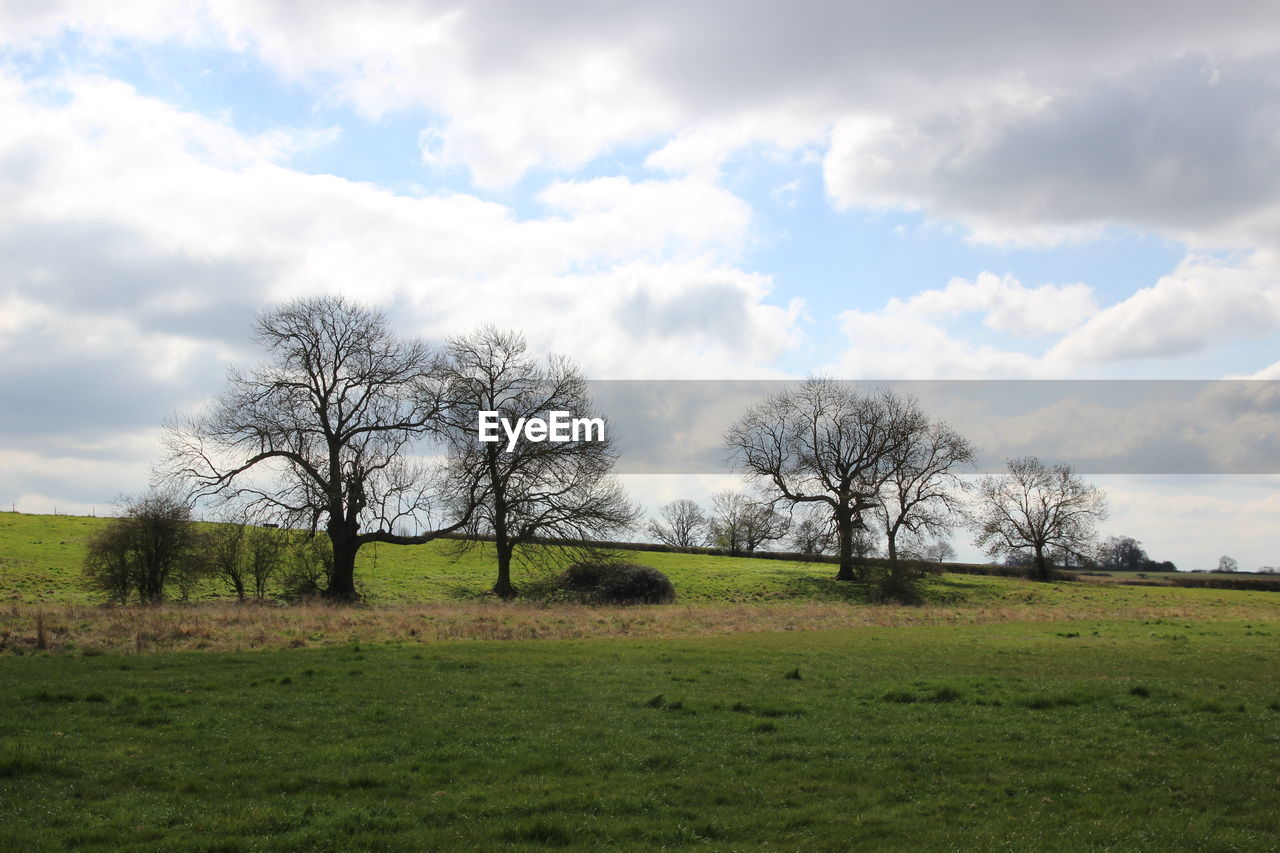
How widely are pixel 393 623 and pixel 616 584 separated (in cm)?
1991

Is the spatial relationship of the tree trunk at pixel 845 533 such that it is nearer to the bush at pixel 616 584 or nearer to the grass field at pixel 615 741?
the bush at pixel 616 584

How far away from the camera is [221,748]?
11508 millimetres

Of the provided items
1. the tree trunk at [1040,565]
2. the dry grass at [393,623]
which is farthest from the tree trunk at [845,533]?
the tree trunk at [1040,565]

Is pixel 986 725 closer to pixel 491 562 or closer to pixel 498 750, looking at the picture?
pixel 498 750

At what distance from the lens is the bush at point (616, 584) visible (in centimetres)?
4544

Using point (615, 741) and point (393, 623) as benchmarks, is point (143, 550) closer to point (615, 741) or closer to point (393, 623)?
point (393, 623)

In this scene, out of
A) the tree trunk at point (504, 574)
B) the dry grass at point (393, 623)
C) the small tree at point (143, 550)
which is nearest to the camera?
the dry grass at point (393, 623)

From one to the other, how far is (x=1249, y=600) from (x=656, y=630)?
47.1m

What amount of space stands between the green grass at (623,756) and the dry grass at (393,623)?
3032mm

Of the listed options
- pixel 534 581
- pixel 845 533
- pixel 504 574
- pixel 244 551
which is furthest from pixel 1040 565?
pixel 244 551

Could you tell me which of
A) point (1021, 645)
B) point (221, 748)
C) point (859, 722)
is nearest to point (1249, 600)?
point (1021, 645)

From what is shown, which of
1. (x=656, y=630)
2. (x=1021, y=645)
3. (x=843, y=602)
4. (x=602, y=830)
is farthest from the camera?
(x=843, y=602)

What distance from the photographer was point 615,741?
1224cm

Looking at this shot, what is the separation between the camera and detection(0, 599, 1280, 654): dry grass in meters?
21.8
